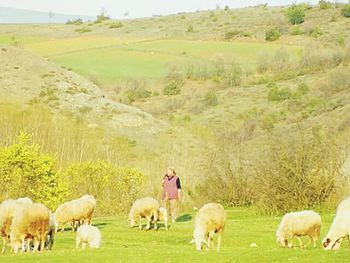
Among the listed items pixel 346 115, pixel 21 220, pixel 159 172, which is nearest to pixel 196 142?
pixel 346 115

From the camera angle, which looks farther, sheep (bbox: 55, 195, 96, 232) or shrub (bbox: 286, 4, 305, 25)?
shrub (bbox: 286, 4, 305, 25)

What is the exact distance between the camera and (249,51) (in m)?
137

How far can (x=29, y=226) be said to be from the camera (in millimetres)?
24031

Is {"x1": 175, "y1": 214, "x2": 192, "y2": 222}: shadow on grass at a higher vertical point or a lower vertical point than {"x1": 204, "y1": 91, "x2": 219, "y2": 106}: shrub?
lower

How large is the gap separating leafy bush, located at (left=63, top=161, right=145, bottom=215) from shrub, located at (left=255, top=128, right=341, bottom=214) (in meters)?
10.9

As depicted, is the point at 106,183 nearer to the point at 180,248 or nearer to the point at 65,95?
the point at 180,248

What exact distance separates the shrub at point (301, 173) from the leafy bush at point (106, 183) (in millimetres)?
10921

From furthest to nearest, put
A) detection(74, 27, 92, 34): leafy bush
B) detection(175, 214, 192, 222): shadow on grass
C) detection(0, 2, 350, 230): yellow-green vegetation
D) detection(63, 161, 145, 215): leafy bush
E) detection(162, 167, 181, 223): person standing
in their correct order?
1. detection(74, 27, 92, 34): leafy bush
2. detection(63, 161, 145, 215): leafy bush
3. detection(0, 2, 350, 230): yellow-green vegetation
4. detection(175, 214, 192, 222): shadow on grass
5. detection(162, 167, 181, 223): person standing

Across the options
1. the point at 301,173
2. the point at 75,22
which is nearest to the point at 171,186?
the point at 301,173

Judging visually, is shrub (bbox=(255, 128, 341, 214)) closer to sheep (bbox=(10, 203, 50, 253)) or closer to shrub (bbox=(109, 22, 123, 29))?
sheep (bbox=(10, 203, 50, 253))

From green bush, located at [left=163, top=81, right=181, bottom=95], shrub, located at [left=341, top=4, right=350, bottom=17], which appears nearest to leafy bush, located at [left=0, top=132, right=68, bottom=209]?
green bush, located at [left=163, top=81, right=181, bottom=95]

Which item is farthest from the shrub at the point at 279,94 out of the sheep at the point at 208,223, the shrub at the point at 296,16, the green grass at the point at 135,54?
the sheep at the point at 208,223

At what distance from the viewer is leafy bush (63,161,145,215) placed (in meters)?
48.0

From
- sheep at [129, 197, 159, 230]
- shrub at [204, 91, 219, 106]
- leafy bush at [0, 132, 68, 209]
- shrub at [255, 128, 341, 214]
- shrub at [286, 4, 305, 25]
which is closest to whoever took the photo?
sheep at [129, 197, 159, 230]
